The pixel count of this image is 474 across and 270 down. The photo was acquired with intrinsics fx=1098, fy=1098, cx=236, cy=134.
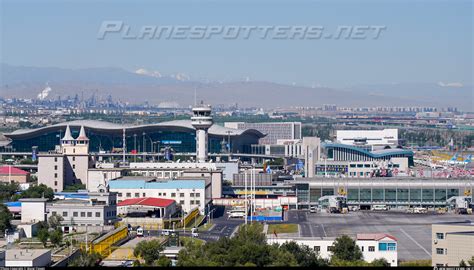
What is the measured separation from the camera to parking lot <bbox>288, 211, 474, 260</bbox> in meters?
32.7

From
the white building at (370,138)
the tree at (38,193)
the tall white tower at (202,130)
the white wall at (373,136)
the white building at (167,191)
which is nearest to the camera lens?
the tree at (38,193)

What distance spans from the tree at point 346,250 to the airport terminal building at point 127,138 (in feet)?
146

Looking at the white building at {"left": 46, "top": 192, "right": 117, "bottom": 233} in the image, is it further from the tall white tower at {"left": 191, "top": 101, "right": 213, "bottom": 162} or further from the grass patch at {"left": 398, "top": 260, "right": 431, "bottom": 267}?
the tall white tower at {"left": 191, "top": 101, "right": 213, "bottom": 162}

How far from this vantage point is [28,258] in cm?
2322

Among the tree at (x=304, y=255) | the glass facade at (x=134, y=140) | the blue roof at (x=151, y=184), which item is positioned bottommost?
the tree at (x=304, y=255)

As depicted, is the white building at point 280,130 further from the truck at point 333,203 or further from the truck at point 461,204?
the truck at point 461,204

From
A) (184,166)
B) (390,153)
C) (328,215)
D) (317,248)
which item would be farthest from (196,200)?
(390,153)

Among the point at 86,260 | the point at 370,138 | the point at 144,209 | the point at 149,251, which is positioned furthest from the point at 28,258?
the point at 370,138

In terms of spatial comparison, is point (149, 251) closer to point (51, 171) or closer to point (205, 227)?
point (205, 227)

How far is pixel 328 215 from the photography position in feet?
147

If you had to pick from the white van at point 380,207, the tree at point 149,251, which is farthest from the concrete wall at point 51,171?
the tree at point 149,251

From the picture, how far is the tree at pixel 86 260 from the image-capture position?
23891 mm

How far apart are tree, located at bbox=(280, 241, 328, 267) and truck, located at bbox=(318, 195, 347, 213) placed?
19.0 meters

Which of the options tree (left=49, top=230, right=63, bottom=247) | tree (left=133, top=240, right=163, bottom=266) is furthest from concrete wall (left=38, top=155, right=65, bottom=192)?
tree (left=133, top=240, right=163, bottom=266)
